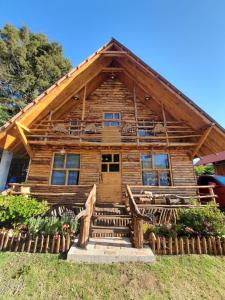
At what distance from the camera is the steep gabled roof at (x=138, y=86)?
8789 millimetres

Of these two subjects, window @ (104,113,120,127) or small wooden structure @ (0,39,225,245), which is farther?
window @ (104,113,120,127)

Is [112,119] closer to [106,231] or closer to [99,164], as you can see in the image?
[99,164]

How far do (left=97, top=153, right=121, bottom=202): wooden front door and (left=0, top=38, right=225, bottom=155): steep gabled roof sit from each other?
4.54m

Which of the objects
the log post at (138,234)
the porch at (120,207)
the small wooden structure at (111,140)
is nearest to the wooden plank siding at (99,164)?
the small wooden structure at (111,140)

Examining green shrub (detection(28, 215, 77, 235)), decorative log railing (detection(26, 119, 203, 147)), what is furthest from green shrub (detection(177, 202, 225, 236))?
decorative log railing (detection(26, 119, 203, 147))

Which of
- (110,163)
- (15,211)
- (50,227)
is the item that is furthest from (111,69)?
(50,227)

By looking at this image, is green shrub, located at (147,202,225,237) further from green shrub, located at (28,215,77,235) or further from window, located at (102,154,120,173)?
A: window, located at (102,154,120,173)

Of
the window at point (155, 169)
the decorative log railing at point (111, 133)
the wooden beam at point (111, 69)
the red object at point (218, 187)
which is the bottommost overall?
the red object at point (218, 187)

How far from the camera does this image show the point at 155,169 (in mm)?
10406

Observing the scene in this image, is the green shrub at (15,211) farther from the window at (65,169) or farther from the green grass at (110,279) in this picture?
the window at (65,169)

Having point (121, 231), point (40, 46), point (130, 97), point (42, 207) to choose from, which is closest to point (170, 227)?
point (121, 231)

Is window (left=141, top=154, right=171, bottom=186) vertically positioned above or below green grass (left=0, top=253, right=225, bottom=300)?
above

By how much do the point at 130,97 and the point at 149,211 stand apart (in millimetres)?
7841

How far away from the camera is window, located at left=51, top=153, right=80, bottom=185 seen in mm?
10227
